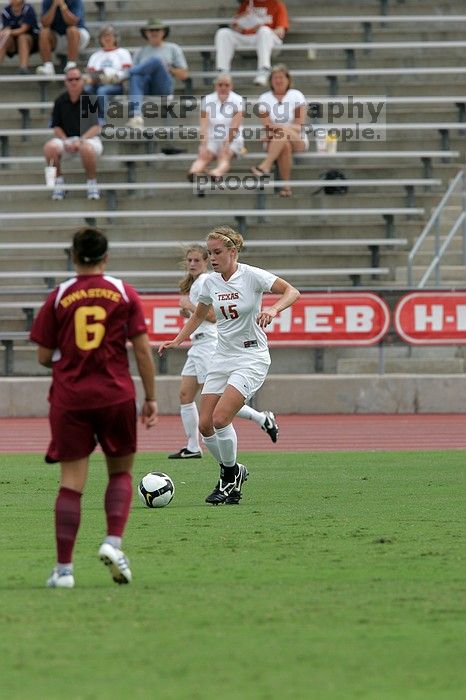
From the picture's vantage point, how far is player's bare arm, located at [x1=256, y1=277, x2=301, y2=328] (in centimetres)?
1077

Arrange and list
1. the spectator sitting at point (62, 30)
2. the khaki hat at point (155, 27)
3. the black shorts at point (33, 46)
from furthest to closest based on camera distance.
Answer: the black shorts at point (33, 46)
the spectator sitting at point (62, 30)
the khaki hat at point (155, 27)

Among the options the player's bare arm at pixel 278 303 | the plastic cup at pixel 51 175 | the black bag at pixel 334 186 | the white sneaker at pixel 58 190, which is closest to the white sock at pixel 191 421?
the player's bare arm at pixel 278 303

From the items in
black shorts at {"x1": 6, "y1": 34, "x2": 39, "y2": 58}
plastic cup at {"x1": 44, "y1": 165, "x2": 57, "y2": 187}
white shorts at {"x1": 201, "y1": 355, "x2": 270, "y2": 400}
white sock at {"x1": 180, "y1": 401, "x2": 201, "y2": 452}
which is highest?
black shorts at {"x1": 6, "y1": 34, "x2": 39, "y2": 58}

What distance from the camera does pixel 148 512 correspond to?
11.1 metres

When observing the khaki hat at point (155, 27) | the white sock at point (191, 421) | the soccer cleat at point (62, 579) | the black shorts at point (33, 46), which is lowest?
the white sock at point (191, 421)

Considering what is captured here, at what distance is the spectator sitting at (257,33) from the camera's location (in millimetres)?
26422

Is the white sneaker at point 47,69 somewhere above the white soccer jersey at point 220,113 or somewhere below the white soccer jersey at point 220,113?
above

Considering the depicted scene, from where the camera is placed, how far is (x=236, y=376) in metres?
11.4

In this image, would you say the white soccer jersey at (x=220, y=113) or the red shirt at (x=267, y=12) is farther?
the red shirt at (x=267, y=12)

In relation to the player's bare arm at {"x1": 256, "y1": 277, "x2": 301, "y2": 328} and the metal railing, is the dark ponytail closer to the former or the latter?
the player's bare arm at {"x1": 256, "y1": 277, "x2": 301, "y2": 328}

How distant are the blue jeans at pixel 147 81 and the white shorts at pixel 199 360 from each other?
11311mm

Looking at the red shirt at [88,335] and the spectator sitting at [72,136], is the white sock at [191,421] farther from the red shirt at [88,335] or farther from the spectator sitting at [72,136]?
the spectator sitting at [72,136]

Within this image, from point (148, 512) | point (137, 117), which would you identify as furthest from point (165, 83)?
point (148, 512)

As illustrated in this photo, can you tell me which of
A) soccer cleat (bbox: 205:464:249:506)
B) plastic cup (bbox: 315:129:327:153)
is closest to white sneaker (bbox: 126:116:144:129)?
plastic cup (bbox: 315:129:327:153)
